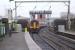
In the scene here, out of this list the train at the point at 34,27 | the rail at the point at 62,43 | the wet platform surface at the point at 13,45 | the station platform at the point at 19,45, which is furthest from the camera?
the train at the point at 34,27

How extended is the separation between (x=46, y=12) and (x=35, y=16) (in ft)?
13.6

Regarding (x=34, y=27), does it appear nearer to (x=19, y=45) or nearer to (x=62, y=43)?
(x=62, y=43)

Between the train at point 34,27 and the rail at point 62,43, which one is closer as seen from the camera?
the rail at point 62,43

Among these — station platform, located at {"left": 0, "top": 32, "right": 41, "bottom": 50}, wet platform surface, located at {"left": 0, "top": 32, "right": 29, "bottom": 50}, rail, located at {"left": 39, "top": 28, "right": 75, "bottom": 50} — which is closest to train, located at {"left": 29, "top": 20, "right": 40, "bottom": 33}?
rail, located at {"left": 39, "top": 28, "right": 75, "bottom": 50}

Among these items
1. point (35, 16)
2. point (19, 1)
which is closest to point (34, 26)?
point (19, 1)

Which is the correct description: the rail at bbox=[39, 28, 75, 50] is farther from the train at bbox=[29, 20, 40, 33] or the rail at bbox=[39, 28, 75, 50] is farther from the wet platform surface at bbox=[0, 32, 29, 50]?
the train at bbox=[29, 20, 40, 33]

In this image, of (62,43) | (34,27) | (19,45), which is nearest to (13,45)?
(19,45)

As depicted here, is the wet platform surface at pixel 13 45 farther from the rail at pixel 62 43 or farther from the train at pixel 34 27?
the train at pixel 34 27

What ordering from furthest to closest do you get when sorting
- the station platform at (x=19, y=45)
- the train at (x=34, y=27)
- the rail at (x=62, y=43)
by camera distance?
the train at (x=34, y=27) < the rail at (x=62, y=43) < the station platform at (x=19, y=45)

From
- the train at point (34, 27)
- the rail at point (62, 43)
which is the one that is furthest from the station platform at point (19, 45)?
the train at point (34, 27)

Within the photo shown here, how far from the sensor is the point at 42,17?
96500mm

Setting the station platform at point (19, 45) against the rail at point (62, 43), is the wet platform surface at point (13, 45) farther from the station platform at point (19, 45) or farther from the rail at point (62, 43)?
the rail at point (62, 43)

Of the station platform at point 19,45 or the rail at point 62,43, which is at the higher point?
the station platform at point 19,45

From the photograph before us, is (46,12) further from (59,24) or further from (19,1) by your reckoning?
(19,1)
